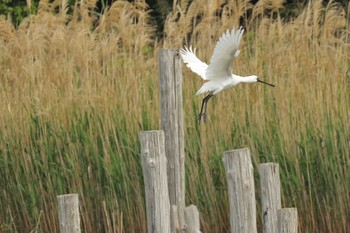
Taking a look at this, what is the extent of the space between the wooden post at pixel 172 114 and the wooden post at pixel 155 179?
1.57ft

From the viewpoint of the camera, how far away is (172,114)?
15.3ft

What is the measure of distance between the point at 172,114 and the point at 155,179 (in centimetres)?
60

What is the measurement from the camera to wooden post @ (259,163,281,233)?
4230 mm

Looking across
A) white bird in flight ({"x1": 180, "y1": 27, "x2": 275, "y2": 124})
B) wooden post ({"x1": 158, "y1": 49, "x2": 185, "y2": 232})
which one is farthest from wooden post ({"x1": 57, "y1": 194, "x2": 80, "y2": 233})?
white bird in flight ({"x1": 180, "y1": 27, "x2": 275, "y2": 124})

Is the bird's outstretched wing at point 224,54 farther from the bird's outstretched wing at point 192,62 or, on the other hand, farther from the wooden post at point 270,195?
the wooden post at point 270,195

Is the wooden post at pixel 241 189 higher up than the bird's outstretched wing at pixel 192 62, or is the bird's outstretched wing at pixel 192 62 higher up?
the bird's outstretched wing at pixel 192 62

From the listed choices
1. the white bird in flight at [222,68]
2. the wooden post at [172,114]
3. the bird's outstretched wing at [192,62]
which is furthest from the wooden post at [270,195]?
the bird's outstretched wing at [192,62]

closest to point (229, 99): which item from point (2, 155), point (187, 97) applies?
point (187, 97)

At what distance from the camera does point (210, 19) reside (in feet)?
21.4

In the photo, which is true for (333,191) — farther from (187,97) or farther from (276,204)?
(276,204)

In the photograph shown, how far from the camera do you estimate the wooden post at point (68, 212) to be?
4105mm

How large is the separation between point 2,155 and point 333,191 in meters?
1.88

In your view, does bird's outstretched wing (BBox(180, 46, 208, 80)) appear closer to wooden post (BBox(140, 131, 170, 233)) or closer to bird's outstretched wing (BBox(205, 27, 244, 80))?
bird's outstretched wing (BBox(205, 27, 244, 80))

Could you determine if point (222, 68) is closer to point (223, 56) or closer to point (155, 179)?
point (223, 56)
